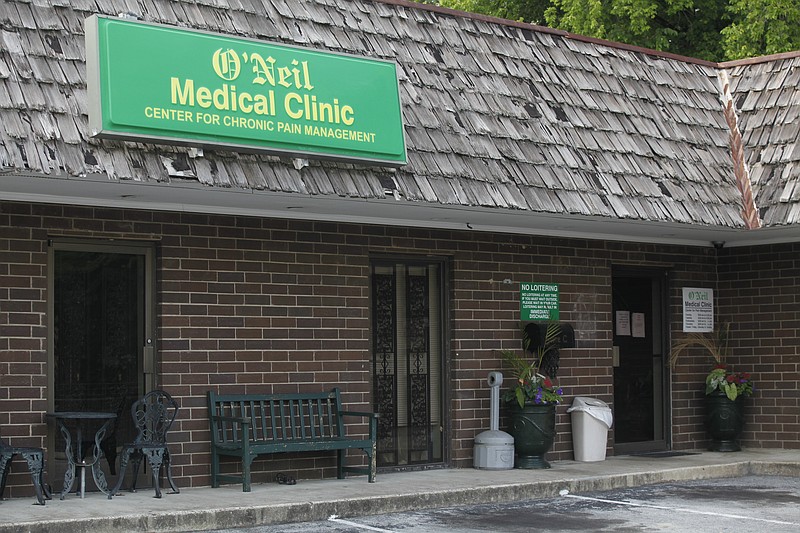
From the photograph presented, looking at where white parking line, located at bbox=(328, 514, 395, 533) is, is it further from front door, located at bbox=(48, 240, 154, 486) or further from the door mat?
the door mat

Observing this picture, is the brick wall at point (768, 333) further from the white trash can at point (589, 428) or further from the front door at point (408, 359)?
the front door at point (408, 359)

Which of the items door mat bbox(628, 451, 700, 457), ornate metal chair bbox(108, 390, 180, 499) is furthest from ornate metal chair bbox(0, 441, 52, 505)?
door mat bbox(628, 451, 700, 457)

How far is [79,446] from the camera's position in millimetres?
10703

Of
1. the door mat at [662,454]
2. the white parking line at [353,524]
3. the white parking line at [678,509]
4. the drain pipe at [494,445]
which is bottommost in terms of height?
the white parking line at [678,509]

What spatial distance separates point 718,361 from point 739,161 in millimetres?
2591

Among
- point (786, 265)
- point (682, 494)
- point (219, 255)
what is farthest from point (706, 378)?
point (219, 255)

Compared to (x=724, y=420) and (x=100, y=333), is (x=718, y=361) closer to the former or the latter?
(x=724, y=420)

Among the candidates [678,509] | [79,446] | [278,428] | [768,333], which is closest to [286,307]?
[278,428]

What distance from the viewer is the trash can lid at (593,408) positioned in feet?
47.3

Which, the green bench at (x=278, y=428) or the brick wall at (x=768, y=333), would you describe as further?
the brick wall at (x=768, y=333)

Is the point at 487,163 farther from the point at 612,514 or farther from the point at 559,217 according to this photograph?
the point at 612,514

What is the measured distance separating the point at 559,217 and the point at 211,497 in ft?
15.7

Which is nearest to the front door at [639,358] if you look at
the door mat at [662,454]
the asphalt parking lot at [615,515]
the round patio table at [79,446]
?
the door mat at [662,454]

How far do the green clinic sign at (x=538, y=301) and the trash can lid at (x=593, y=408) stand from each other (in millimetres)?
1011
